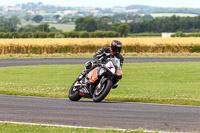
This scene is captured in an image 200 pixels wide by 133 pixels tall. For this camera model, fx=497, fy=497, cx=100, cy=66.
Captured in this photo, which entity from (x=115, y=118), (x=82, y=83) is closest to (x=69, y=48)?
(x=82, y=83)

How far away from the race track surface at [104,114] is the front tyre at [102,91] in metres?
0.19

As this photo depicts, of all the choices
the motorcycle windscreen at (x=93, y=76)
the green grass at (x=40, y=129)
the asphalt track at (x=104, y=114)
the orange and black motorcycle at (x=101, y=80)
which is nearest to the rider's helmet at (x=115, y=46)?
the orange and black motorcycle at (x=101, y=80)

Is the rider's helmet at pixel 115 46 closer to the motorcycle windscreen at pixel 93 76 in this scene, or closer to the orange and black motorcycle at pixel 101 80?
the orange and black motorcycle at pixel 101 80

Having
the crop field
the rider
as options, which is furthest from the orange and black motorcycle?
the crop field

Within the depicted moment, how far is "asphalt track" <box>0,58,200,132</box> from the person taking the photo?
32.8 feet

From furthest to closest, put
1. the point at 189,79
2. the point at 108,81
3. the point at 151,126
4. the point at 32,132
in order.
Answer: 1. the point at 189,79
2. the point at 108,81
3. the point at 151,126
4. the point at 32,132

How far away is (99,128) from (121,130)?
49 cm

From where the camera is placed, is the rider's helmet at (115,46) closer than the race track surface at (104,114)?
No

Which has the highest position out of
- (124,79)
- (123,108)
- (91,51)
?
(123,108)

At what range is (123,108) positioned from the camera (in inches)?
487

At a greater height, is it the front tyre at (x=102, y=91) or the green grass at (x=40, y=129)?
the green grass at (x=40, y=129)

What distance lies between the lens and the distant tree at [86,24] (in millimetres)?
177750

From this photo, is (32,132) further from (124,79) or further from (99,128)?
(124,79)

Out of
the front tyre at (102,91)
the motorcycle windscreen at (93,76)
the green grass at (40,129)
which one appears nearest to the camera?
the green grass at (40,129)
